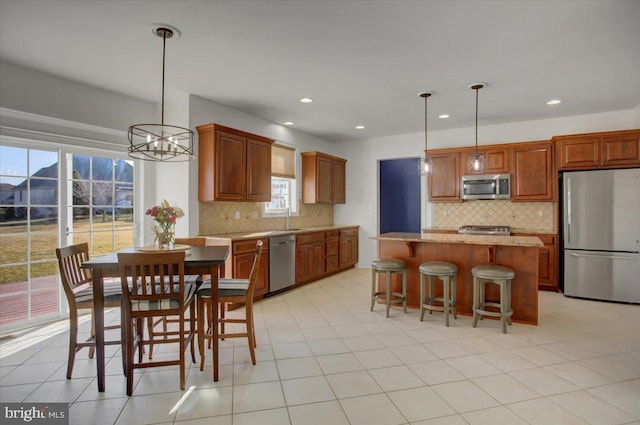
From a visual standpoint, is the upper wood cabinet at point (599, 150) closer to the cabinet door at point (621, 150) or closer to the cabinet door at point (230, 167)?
the cabinet door at point (621, 150)

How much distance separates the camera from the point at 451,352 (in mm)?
2992

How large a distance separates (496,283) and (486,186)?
250 cm

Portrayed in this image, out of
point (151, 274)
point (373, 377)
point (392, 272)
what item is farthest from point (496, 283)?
point (151, 274)

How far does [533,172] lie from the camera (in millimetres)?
5328

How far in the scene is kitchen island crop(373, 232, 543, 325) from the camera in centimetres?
368

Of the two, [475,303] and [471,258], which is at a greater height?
[471,258]

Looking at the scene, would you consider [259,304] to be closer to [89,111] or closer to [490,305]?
[490,305]

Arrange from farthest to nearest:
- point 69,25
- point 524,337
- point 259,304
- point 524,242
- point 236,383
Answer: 1. point 259,304
2. point 524,242
3. point 524,337
4. point 69,25
5. point 236,383

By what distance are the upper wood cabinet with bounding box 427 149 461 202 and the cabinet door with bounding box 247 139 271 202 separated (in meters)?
2.86

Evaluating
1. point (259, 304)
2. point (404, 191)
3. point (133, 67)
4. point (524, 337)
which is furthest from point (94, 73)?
point (404, 191)

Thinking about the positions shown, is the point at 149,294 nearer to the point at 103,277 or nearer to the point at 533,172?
the point at 103,277

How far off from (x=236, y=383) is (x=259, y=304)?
6.57ft

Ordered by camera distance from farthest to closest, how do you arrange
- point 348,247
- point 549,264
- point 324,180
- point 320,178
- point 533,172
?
point 348,247 < point 324,180 < point 320,178 < point 533,172 < point 549,264

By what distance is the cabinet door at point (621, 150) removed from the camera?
15.0ft
